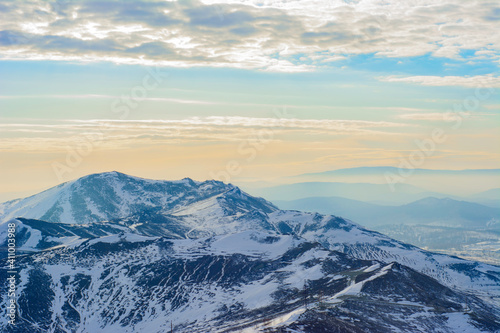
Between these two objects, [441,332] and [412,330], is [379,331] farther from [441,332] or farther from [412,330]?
[441,332]

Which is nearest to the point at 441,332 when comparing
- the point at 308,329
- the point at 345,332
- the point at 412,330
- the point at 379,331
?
the point at 412,330

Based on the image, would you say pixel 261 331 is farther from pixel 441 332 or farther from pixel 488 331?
pixel 488 331

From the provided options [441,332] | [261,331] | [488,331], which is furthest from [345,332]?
[488,331]

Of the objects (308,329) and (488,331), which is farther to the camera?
(488,331)

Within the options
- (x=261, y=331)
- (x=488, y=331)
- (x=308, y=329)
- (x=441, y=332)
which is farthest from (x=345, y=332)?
(x=488, y=331)

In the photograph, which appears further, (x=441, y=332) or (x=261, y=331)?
(x=441, y=332)

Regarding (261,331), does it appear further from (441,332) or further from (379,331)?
(441,332)

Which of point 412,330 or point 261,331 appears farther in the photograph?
point 412,330
